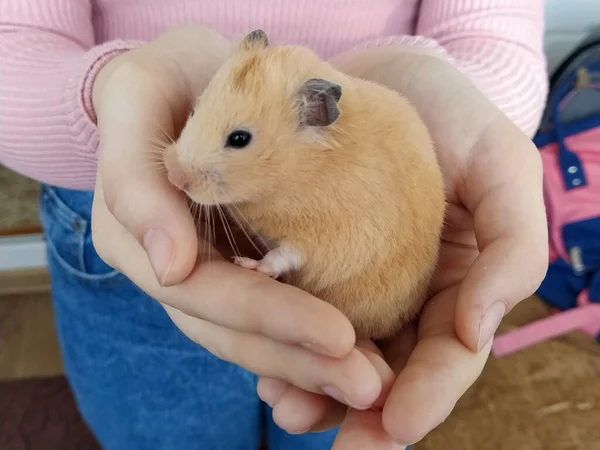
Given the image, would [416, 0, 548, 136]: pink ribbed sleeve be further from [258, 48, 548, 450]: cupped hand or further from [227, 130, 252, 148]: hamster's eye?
[227, 130, 252, 148]: hamster's eye

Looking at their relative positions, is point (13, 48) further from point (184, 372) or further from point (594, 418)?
point (594, 418)

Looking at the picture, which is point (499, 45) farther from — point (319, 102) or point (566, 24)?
point (566, 24)

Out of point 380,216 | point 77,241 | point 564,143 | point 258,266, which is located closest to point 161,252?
point 258,266

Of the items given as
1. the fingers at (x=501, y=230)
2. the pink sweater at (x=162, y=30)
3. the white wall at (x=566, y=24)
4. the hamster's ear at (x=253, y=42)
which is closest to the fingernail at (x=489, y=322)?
the fingers at (x=501, y=230)

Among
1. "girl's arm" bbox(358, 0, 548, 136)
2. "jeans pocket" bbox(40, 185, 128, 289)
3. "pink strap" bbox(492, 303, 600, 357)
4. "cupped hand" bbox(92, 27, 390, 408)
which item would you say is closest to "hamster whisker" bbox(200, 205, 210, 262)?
"cupped hand" bbox(92, 27, 390, 408)

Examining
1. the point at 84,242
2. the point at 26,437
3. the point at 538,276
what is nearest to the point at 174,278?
the point at 538,276
